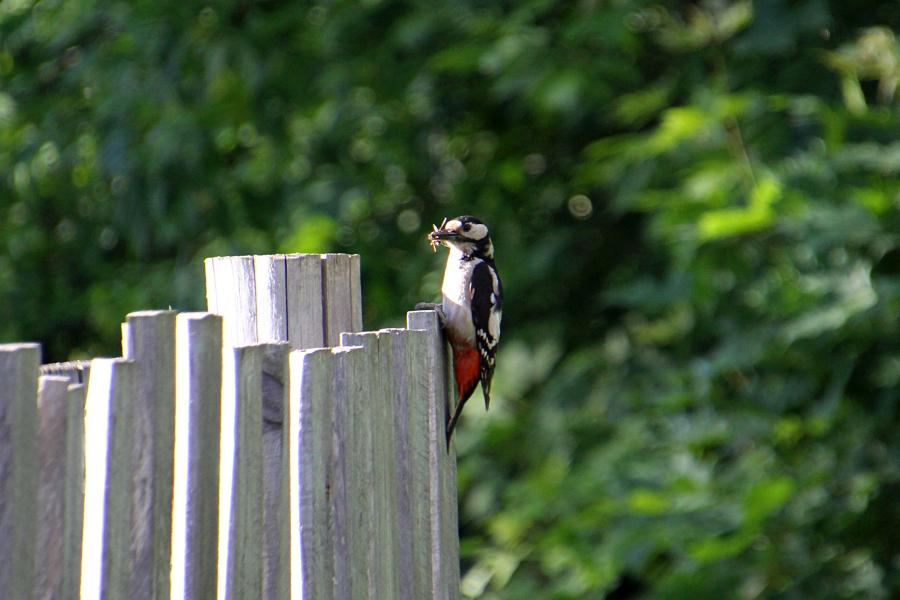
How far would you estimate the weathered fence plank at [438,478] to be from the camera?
2621mm

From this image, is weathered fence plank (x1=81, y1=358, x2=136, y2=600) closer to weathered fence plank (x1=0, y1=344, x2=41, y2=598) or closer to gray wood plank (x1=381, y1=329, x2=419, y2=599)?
weathered fence plank (x1=0, y1=344, x2=41, y2=598)

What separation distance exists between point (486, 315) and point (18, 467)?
2.57m

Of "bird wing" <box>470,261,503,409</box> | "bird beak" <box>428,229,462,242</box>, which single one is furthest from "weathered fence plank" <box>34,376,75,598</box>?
"bird beak" <box>428,229,462,242</box>

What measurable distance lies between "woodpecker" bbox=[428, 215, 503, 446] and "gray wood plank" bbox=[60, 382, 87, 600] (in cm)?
178

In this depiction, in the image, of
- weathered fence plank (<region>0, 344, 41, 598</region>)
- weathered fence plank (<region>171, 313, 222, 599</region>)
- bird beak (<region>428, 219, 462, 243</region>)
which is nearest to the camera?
weathered fence plank (<region>0, 344, 41, 598</region>)

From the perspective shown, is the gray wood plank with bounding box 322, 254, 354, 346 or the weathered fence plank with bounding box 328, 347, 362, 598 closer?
the weathered fence plank with bounding box 328, 347, 362, 598

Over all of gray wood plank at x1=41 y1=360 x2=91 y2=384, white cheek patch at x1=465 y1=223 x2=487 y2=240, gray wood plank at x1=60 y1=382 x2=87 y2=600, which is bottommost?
gray wood plank at x1=60 y1=382 x2=87 y2=600

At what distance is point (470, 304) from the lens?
13.5ft

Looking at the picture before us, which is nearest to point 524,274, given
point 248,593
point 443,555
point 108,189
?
point 108,189

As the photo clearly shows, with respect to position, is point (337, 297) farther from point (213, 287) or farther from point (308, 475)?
point (308, 475)

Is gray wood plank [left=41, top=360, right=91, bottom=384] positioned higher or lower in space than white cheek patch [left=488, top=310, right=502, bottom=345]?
lower

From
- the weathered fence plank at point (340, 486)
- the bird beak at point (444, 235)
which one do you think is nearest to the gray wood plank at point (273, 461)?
the weathered fence plank at point (340, 486)

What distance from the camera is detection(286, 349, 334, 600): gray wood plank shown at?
2.05 metres

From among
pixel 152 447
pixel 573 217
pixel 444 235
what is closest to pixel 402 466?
pixel 152 447
